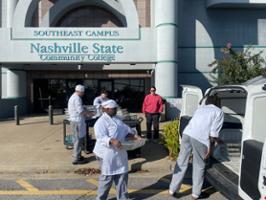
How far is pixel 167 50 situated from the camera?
19156 millimetres

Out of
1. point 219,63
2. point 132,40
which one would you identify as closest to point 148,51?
point 132,40

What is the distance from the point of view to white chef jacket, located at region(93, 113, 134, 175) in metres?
5.93

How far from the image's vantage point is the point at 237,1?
70.5ft

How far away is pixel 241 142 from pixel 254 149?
45.8 inches

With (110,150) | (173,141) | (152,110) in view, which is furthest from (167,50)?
(110,150)

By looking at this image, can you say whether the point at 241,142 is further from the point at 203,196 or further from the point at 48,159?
the point at 48,159

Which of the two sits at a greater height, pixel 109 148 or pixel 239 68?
pixel 239 68

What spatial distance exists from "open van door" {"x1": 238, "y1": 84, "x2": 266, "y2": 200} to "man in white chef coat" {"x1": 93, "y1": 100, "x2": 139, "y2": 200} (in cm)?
→ 177

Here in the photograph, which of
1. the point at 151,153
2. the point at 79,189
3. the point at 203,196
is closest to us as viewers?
the point at 203,196

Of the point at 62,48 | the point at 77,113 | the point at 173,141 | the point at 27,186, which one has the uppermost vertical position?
the point at 62,48

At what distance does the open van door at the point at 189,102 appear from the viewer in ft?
26.2

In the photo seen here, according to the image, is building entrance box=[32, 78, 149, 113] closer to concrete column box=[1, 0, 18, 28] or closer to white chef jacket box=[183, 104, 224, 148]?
concrete column box=[1, 0, 18, 28]

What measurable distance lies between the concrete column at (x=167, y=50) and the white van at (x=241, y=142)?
10.5 metres

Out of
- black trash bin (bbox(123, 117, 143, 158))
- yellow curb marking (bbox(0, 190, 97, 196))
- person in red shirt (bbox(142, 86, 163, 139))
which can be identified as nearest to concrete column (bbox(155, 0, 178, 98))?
person in red shirt (bbox(142, 86, 163, 139))
